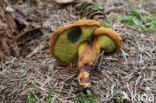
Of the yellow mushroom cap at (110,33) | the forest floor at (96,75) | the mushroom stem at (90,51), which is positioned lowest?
the forest floor at (96,75)

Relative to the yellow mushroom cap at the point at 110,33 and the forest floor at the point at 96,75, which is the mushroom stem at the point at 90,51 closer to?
the yellow mushroom cap at the point at 110,33

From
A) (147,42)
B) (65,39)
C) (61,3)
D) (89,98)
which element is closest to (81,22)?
(65,39)

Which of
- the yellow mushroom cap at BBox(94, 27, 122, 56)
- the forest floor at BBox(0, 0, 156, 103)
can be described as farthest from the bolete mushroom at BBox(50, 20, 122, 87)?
the forest floor at BBox(0, 0, 156, 103)

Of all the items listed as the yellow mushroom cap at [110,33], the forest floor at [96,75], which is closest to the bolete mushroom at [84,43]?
the yellow mushroom cap at [110,33]

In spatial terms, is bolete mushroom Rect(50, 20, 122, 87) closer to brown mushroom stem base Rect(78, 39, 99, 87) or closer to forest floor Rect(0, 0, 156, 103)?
brown mushroom stem base Rect(78, 39, 99, 87)

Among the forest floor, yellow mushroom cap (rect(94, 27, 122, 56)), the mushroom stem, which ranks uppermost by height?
yellow mushroom cap (rect(94, 27, 122, 56))

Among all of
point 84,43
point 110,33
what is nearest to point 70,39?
point 84,43

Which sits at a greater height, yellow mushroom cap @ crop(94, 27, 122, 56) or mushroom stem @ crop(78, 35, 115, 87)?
yellow mushroom cap @ crop(94, 27, 122, 56)
